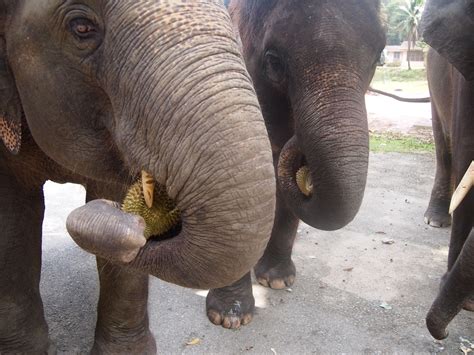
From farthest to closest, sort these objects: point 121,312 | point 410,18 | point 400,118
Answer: point 410,18, point 400,118, point 121,312

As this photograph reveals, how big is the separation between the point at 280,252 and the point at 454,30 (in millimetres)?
1701

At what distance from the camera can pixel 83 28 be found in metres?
1.57

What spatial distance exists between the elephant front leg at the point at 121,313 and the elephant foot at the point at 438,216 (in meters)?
3.03

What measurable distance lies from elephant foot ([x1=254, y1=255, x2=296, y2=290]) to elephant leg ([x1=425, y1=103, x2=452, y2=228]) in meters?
1.86

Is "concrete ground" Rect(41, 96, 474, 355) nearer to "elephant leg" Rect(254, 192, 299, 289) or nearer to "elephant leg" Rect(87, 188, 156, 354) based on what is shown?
→ "elephant leg" Rect(254, 192, 299, 289)

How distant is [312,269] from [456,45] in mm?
1824

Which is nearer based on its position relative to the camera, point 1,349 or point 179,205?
point 179,205

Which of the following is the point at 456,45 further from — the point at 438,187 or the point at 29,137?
the point at 438,187

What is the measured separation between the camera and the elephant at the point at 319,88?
2.43 meters

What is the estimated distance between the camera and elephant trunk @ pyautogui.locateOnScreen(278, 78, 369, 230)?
94.7 inches

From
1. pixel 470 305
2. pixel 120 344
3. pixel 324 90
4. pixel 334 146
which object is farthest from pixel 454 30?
pixel 120 344

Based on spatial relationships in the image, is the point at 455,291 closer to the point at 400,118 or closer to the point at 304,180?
the point at 304,180

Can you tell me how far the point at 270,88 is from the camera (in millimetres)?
2922

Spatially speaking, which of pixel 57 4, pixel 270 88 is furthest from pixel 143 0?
pixel 270 88
